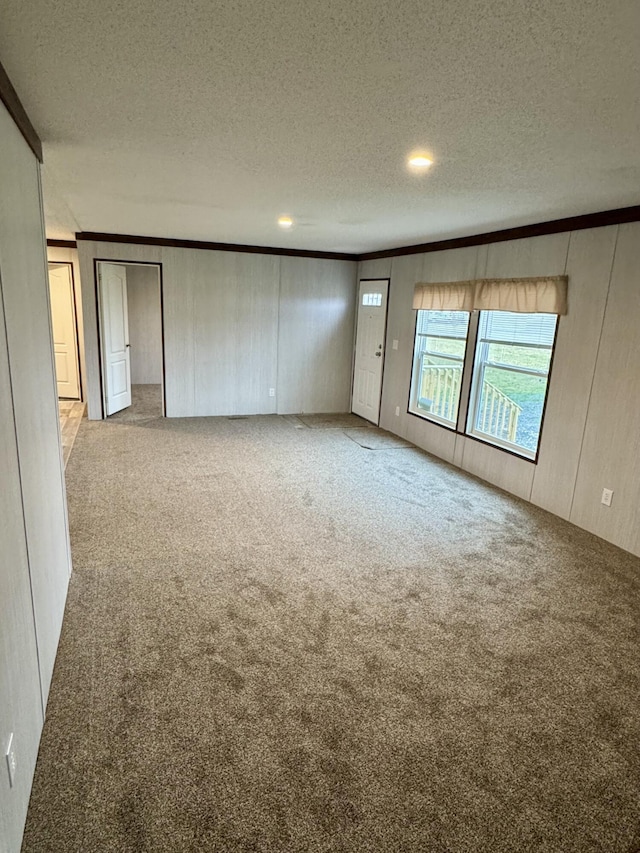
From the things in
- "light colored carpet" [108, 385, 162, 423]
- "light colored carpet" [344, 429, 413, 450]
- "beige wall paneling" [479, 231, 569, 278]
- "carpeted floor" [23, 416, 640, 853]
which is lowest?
"carpeted floor" [23, 416, 640, 853]

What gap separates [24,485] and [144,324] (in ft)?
26.3

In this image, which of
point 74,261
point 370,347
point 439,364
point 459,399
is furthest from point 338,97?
point 74,261

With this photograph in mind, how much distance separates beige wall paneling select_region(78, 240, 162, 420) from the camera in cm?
629

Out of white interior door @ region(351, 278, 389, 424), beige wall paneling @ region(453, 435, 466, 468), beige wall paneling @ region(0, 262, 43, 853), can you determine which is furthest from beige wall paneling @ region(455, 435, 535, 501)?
beige wall paneling @ region(0, 262, 43, 853)

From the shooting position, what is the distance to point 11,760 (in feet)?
4.75

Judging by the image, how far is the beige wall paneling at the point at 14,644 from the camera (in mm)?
1417

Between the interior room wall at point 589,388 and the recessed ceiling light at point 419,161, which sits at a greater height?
the recessed ceiling light at point 419,161

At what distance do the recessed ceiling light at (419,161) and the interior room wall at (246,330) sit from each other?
458 cm

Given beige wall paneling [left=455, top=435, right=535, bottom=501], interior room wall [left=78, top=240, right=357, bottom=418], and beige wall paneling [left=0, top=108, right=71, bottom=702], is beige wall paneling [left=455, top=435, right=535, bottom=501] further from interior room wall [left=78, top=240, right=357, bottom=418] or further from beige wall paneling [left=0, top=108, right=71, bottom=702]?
beige wall paneling [left=0, top=108, right=71, bottom=702]

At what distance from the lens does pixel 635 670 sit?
8.00 ft

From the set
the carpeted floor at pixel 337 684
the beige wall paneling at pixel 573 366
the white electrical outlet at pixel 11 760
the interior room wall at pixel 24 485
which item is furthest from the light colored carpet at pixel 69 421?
the beige wall paneling at pixel 573 366

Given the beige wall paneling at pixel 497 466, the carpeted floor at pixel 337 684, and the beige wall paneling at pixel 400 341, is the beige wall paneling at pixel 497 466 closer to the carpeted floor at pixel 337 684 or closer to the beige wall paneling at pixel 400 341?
the carpeted floor at pixel 337 684

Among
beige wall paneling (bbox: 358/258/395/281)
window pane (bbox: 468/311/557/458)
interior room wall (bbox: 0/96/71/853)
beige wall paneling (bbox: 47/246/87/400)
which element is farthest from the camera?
beige wall paneling (bbox: 47/246/87/400)

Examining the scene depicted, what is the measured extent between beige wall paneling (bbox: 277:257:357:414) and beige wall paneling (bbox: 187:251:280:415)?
0.60ft
